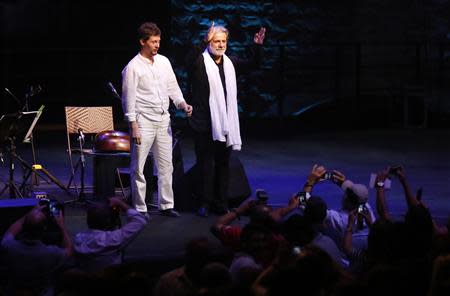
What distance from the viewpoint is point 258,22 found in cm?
1568

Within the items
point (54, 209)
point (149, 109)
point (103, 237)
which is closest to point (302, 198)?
point (103, 237)

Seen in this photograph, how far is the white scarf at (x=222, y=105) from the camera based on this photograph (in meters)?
8.83

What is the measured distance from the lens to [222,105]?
8891 mm

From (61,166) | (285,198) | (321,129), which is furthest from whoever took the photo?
(321,129)

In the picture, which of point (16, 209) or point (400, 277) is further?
point (16, 209)

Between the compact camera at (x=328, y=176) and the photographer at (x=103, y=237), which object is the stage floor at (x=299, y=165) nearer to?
the photographer at (x=103, y=237)

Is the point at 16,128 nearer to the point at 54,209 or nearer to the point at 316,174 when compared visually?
the point at 54,209

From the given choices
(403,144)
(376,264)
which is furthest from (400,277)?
(403,144)

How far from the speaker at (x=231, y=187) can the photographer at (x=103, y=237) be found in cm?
276

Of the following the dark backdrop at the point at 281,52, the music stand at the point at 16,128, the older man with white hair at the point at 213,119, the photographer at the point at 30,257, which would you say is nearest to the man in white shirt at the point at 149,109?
the older man with white hair at the point at 213,119

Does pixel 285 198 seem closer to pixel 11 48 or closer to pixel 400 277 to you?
pixel 400 277

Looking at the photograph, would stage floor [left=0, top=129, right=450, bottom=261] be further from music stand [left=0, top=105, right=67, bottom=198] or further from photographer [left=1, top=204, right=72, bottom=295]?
photographer [left=1, top=204, right=72, bottom=295]

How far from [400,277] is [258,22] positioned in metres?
11.4

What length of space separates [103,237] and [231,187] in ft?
10.2
